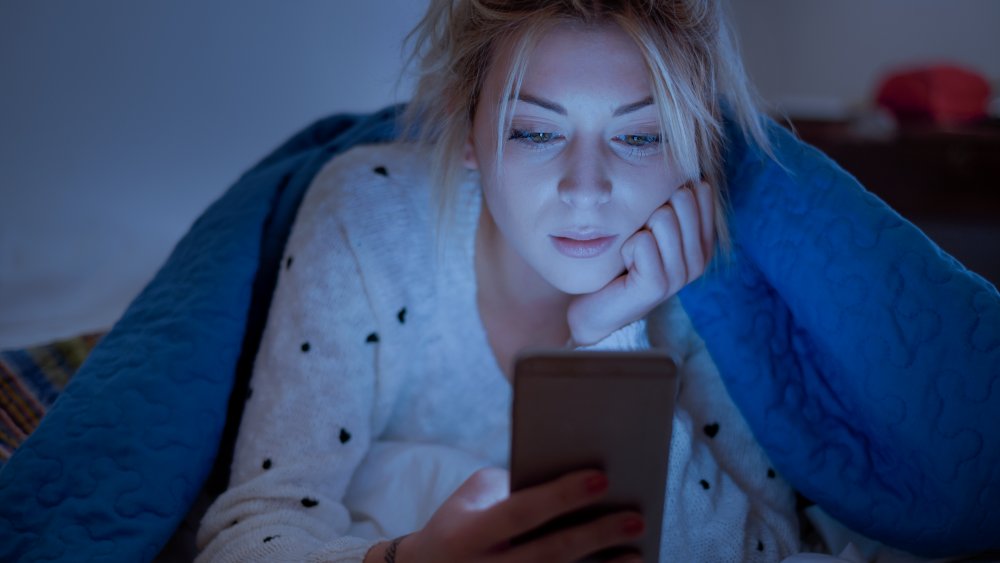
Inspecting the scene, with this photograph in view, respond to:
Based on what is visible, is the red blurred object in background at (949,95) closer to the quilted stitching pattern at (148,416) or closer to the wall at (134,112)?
the wall at (134,112)

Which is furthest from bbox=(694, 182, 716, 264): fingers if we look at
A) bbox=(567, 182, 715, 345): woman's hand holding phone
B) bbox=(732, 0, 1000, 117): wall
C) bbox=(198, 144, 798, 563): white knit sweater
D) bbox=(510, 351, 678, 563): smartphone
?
bbox=(732, 0, 1000, 117): wall

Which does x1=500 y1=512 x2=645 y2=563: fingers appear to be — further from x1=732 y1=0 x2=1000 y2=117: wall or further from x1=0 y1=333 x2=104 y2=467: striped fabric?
x1=732 y1=0 x2=1000 y2=117: wall

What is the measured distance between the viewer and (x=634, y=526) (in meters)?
0.56

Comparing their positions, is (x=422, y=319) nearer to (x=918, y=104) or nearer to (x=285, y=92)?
(x=285, y=92)

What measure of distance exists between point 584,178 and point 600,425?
0.85 ft

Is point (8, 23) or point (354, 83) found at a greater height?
point (8, 23)

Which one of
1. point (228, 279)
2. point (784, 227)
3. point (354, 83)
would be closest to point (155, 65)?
point (354, 83)

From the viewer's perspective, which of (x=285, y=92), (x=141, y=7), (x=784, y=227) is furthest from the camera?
(x=285, y=92)

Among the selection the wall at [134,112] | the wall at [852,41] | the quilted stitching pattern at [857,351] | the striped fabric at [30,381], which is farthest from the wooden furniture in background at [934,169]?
the striped fabric at [30,381]

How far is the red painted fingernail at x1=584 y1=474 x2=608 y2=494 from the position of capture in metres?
0.54

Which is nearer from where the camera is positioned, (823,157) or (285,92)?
(823,157)

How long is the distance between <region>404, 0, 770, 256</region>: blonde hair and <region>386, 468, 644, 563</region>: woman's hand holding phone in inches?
12.9

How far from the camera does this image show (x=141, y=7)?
143 centimetres

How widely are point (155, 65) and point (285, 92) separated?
9.4 inches
